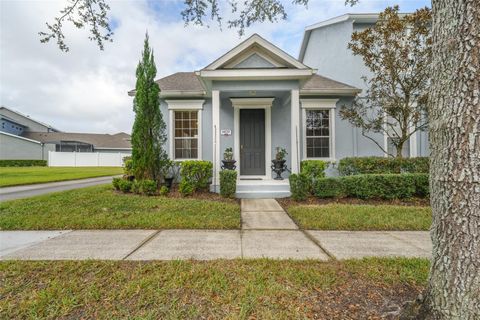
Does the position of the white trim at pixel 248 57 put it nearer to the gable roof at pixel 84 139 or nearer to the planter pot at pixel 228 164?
the planter pot at pixel 228 164

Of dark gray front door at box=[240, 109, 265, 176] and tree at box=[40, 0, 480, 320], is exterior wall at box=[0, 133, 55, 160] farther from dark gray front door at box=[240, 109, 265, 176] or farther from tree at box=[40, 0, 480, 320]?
tree at box=[40, 0, 480, 320]

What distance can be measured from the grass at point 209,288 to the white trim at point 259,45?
20.1 feet

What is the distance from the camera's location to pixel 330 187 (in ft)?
21.9

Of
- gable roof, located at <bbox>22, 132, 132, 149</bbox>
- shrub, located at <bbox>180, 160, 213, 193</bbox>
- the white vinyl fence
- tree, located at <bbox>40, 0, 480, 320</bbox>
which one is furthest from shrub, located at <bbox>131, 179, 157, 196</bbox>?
gable roof, located at <bbox>22, 132, 132, 149</bbox>

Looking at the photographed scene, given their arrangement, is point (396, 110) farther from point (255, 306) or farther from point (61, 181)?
point (61, 181)

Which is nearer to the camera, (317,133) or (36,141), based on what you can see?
(317,133)

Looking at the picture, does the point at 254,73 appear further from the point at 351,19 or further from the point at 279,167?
the point at 351,19

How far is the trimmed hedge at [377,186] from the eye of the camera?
21.3ft

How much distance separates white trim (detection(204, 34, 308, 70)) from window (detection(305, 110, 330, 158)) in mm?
2476

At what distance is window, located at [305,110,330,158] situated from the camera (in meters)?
9.11

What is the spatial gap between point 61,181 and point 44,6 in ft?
31.0

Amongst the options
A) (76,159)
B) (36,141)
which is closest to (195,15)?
(76,159)

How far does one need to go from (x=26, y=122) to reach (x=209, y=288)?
52025 millimetres

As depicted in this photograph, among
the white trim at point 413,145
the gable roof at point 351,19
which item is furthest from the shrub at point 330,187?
the gable roof at point 351,19
